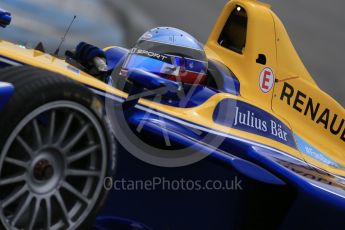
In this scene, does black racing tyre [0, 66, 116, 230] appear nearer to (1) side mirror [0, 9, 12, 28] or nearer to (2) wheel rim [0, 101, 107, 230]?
(2) wheel rim [0, 101, 107, 230]

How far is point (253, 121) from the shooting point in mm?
3164

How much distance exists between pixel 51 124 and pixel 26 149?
0.36 feet

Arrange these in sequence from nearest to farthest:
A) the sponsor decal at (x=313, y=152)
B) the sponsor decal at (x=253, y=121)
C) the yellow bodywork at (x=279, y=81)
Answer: the sponsor decal at (x=253, y=121)
the sponsor decal at (x=313, y=152)
the yellow bodywork at (x=279, y=81)

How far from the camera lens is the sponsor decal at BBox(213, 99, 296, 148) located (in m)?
3.04

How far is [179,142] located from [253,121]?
30.9 inches

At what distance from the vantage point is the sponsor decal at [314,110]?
12.0ft

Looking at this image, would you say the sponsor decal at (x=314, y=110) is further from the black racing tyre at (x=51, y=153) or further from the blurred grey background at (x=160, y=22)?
the blurred grey background at (x=160, y=22)

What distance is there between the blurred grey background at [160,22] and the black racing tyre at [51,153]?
12.2ft

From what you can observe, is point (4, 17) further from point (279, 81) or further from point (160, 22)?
point (160, 22)

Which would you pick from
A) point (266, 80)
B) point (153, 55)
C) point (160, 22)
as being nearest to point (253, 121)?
point (266, 80)

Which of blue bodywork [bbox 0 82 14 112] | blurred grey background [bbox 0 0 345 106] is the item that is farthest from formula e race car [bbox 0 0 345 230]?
blurred grey background [bbox 0 0 345 106]

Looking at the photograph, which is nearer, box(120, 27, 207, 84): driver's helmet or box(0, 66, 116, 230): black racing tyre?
box(0, 66, 116, 230): black racing tyre

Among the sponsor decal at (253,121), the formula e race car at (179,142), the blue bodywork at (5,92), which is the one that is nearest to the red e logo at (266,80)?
the formula e race car at (179,142)

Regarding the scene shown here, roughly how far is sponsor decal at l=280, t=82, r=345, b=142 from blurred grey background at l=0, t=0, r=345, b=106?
9.06 ft
